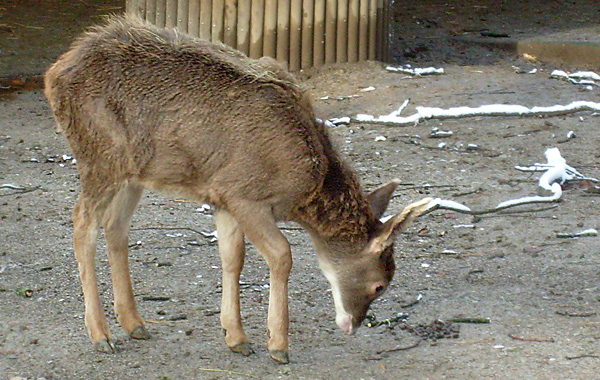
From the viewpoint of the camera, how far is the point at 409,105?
9.28m

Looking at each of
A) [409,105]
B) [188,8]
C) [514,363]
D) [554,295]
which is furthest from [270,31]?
[514,363]

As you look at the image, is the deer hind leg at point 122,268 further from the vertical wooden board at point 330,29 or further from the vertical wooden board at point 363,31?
the vertical wooden board at point 363,31

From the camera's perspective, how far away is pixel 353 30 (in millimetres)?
10398

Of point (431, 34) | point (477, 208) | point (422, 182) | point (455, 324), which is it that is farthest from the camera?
point (431, 34)

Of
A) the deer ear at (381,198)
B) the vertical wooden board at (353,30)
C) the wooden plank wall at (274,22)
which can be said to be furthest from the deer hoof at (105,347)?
the vertical wooden board at (353,30)

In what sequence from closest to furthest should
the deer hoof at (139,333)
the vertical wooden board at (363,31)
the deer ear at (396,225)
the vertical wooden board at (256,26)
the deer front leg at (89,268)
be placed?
1. the deer ear at (396,225)
2. the deer front leg at (89,268)
3. the deer hoof at (139,333)
4. the vertical wooden board at (256,26)
5. the vertical wooden board at (363,31)

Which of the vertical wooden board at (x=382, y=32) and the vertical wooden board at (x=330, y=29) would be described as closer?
the vertical wooden board at (x=330, y=29)

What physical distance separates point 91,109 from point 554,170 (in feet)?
13.3

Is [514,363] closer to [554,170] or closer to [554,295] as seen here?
[554,295]

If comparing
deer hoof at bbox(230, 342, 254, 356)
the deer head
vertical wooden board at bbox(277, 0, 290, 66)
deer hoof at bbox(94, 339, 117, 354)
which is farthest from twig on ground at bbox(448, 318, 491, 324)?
vertical wooden board at bbox(277, 0, 290, 66)

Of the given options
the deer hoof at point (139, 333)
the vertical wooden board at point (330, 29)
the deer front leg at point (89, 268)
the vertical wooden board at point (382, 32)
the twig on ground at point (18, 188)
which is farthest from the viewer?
the vertical wooden board at point (382, 32)

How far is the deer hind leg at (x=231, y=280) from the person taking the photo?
5027 mm

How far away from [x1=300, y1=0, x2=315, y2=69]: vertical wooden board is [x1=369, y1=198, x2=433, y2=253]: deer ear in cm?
560

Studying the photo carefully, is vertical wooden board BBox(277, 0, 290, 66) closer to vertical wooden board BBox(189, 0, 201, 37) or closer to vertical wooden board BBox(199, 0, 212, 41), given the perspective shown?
vertical wooden board BBox(199, 0, 212, 41)
